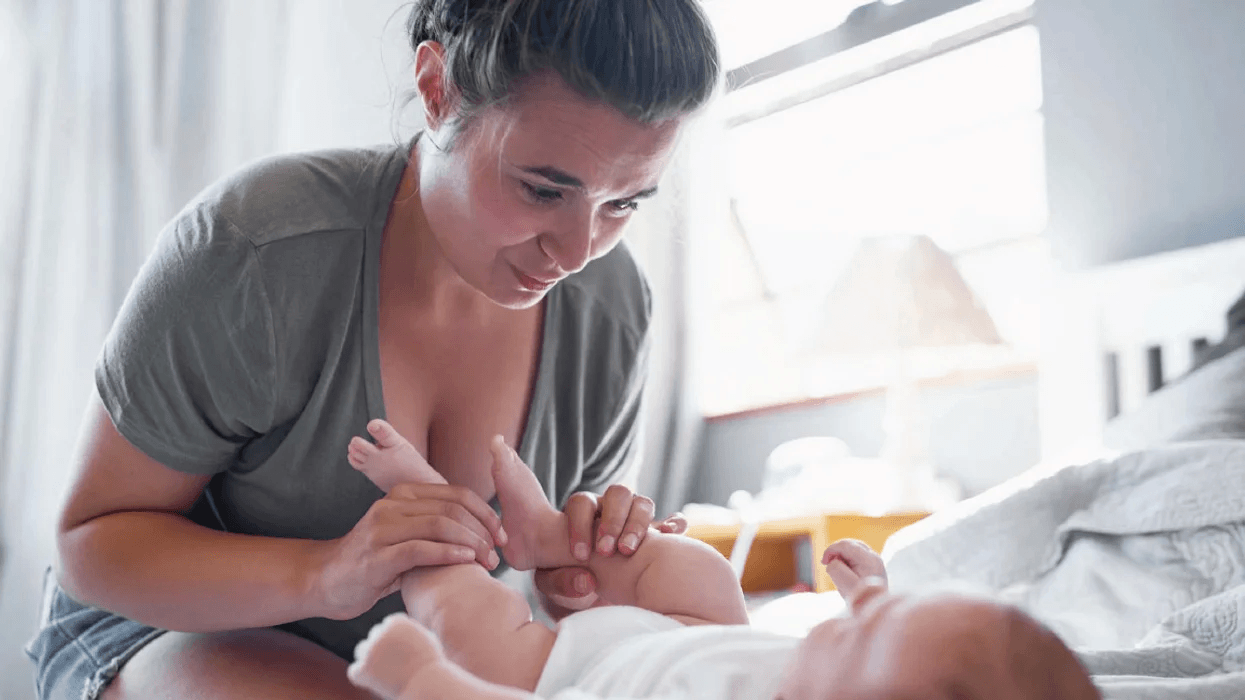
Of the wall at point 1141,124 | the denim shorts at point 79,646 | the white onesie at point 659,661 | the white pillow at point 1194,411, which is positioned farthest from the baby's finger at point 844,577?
the wall at point 1141,124

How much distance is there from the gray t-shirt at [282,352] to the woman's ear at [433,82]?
13 cm

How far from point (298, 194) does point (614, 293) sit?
0.40 metres

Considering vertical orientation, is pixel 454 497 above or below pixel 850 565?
above

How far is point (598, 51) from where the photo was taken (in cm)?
96

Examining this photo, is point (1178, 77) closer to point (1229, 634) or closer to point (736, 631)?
point (1229, 634)

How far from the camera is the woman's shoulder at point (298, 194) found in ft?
3.47

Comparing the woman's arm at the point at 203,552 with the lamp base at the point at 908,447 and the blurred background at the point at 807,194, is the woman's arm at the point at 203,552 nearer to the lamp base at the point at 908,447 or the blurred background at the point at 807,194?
the blurred background at the point at 807,194

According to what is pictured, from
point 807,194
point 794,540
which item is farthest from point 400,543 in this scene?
point 807,194

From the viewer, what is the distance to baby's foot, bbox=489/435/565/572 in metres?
1.06

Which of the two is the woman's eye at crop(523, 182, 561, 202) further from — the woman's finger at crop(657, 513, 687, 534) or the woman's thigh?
the woman's thigh

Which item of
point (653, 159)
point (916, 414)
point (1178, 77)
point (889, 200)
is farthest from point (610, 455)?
point (889, 200)

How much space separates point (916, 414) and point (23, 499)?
2.23m

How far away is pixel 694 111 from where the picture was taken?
1.04 meters

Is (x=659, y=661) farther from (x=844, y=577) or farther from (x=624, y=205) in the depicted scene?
(x=624, y=205)
